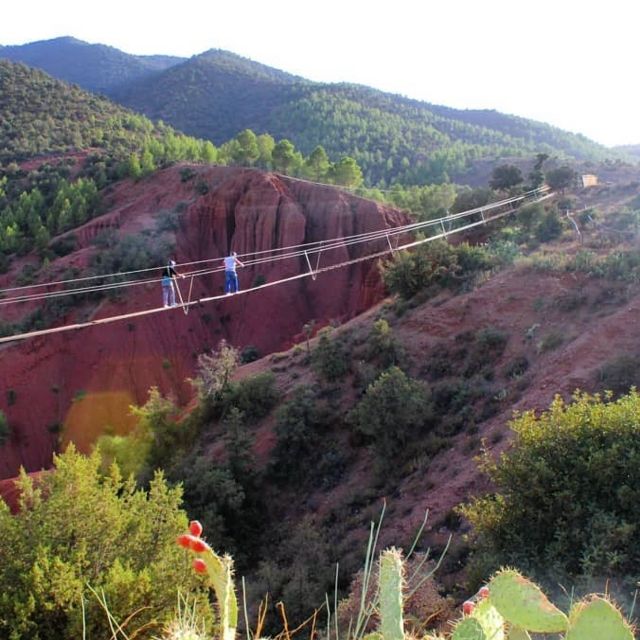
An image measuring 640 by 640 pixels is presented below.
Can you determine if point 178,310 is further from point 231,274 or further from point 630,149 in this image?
point 630,149

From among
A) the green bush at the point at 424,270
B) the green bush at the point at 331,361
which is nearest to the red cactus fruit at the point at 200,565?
the green bush at the point at 331,361

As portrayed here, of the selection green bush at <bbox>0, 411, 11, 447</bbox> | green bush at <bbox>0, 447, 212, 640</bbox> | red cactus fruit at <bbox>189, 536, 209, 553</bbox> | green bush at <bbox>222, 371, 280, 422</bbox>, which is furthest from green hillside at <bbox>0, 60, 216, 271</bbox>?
red cactus fruit at <bbox>189, 536, 209, 553</bbox>

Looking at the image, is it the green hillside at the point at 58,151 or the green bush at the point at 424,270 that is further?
the green hillside at the point at 58,151

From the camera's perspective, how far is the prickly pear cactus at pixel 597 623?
223cm

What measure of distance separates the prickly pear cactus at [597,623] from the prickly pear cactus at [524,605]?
1.9 inches

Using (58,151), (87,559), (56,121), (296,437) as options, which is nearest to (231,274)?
(296,437)

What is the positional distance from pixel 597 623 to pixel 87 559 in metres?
9.84

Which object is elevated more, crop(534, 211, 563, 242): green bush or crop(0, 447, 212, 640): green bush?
crop(534, 211, 563, 242): green bush

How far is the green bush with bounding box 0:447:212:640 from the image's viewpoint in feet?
28.2

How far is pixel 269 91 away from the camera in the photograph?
356 ft

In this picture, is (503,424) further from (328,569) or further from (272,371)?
(272,371)

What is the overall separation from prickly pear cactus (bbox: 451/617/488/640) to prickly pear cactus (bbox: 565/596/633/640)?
335 millimetres

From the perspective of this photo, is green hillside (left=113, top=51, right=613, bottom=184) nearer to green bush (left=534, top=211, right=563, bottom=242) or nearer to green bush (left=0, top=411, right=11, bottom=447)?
green bush (left=534, top=211, right=563, bottom=242)

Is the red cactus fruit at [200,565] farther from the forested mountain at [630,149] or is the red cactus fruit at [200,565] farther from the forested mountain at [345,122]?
the forested mountain at [630,149]
